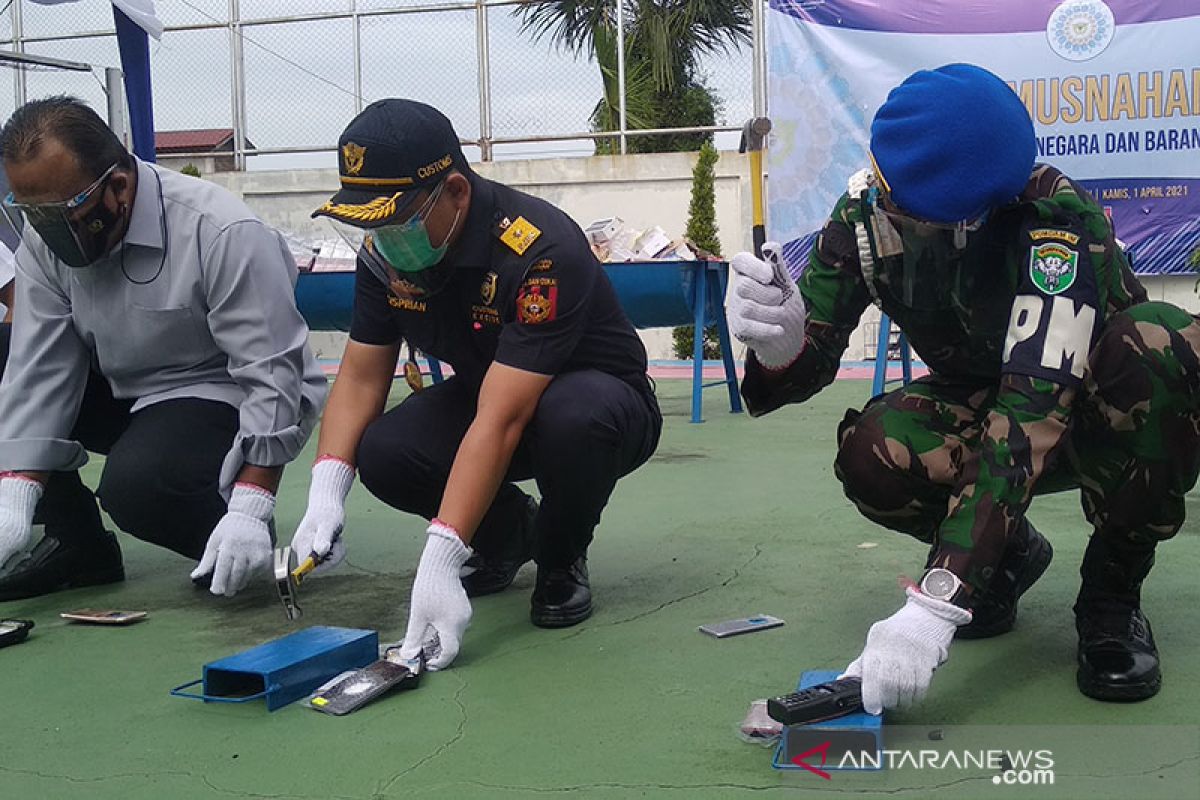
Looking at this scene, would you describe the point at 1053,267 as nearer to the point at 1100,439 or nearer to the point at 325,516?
the point at 1100,439

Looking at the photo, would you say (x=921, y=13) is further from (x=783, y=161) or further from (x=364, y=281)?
(x=364, y=281)

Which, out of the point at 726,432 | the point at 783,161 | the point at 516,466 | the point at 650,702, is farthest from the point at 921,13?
the point at 650,702

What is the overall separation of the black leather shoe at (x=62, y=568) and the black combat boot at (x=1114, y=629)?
6.53 feet

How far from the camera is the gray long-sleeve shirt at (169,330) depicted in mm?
2488

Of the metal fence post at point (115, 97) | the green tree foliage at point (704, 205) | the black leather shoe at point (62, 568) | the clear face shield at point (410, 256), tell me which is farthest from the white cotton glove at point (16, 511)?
the green tree foliage at point (704, 205)

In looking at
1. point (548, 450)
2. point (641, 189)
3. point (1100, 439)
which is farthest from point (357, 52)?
point (1100, 439)

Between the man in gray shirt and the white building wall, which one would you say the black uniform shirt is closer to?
the man in gray shirt

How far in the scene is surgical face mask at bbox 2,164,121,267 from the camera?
2.33 meters

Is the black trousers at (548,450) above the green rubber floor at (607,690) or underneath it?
above

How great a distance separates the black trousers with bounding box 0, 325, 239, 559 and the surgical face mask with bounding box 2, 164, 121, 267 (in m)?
0.35

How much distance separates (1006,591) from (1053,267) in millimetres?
635

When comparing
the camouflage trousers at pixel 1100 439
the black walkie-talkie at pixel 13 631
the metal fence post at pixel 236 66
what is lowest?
the black walkie-talkie at pixel 13 631

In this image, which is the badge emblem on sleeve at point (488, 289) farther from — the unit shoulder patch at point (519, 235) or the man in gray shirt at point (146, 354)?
the man in gray shirt at point (146, 354)

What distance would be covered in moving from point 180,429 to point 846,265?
136 centimetres
